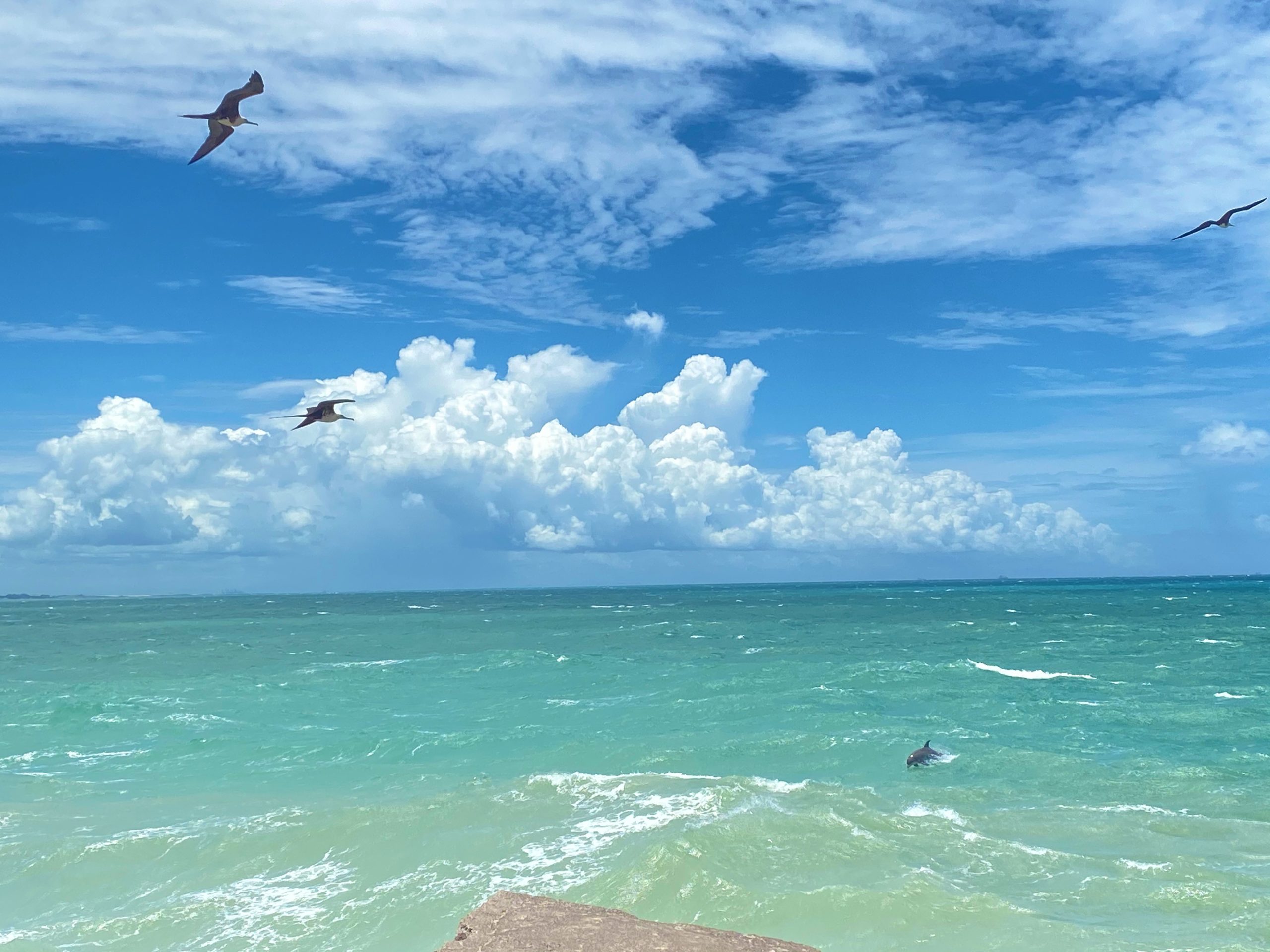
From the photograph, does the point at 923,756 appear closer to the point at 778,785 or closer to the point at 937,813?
the point at 778,785

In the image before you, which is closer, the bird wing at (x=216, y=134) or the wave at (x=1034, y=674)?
the bird wing at (x=216, y=134)

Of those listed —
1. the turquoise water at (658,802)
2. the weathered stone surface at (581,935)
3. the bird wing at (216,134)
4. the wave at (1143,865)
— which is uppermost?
the bird wing at (216,134)

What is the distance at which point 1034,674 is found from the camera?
36.2 metres

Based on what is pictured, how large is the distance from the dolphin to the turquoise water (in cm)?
34

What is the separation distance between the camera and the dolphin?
2002 centimetres

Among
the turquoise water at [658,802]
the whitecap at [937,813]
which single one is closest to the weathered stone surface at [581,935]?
the turquoise water at [658,802]

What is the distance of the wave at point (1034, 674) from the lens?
3497 cm

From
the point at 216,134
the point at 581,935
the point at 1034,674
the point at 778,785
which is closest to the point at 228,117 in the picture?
the point at 216,134

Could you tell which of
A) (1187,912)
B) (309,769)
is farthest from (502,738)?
(1187,912)

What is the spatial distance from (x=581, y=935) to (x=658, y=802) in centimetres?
1079

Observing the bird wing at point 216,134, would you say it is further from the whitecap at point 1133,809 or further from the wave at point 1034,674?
the wave at point 1034,674

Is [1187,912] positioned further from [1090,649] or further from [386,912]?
[1090,649]

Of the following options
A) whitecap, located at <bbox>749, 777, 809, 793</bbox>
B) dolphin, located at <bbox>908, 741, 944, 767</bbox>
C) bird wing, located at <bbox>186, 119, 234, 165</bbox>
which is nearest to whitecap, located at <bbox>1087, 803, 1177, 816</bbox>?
dolphin, located at <bbox>908, 741, 944, 767</bbox>

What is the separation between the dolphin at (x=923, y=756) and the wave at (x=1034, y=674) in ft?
53.0
